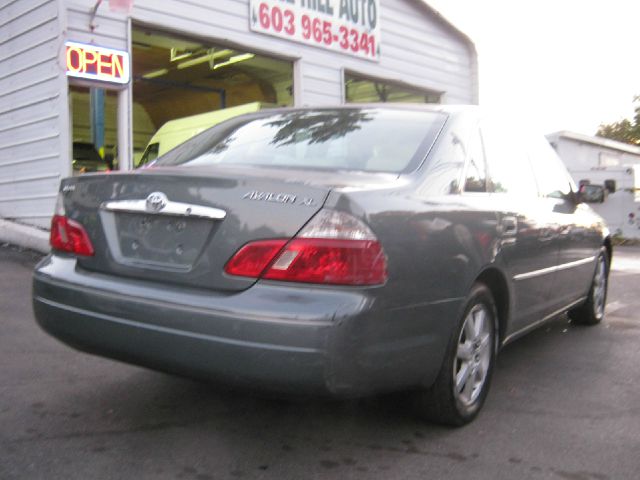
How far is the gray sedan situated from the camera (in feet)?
8.84

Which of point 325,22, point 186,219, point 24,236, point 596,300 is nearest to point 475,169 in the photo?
point 186,219

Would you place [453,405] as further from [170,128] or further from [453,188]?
[170,128]

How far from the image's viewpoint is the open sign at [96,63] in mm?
8703

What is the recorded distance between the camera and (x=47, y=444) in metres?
3.05

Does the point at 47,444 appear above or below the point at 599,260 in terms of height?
below

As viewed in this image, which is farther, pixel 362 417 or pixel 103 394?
pixel 103 394

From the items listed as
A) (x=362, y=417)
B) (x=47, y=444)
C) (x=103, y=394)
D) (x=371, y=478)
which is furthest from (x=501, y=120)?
(x=47, y=444)

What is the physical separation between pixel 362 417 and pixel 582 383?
60.1 inches

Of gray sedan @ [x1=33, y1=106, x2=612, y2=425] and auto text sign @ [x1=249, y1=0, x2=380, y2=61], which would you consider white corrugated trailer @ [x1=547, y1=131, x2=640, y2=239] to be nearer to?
auto text sign @ [x1=249, y1=0, x2=380, y2=61]

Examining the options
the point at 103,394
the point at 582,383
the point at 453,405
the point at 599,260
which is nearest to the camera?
the point at 453,405

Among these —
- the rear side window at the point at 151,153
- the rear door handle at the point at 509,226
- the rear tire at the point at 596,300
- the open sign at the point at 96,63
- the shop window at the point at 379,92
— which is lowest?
the rear tire at the point at 596,300

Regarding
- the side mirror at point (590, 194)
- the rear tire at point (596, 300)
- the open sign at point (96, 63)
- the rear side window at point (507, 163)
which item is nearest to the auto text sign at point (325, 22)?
the open sign at point (96, 63)

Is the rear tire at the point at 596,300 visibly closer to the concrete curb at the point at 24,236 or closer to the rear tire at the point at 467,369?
the rear tire at the point at 467,369

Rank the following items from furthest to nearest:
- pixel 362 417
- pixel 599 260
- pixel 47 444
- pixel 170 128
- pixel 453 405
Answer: pixel 170 128 < pixel 599 260 < pixel 362 417 < pixel 453 405 < pixel 47 444
